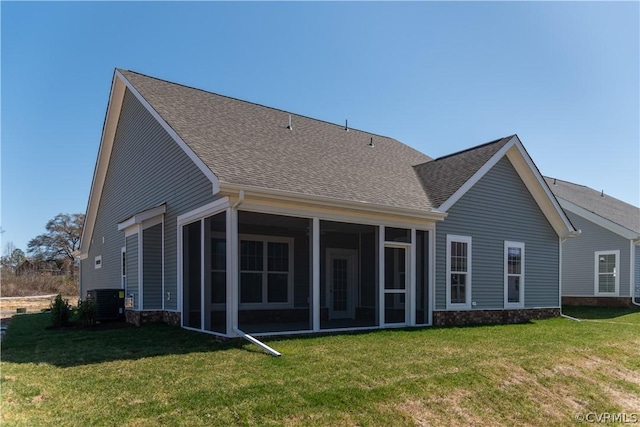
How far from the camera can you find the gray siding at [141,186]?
36.2 feet

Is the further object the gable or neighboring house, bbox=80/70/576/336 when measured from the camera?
the gable

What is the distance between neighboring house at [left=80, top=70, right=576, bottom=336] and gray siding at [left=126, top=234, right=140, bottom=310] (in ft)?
0.19

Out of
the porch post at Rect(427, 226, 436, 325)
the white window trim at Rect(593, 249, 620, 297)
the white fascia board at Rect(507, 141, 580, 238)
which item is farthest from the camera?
the white window trim at Rect(593, 249, 620, 297)

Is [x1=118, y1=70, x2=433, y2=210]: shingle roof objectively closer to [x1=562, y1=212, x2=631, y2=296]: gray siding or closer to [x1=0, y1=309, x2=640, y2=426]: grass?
[x1=0, y1=309, x2=640, y2=426]: grass

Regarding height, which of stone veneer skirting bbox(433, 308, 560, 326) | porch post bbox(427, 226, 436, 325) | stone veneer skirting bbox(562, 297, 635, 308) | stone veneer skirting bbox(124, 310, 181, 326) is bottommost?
stone veneer skirting bbox(562, 297, 635, 308)

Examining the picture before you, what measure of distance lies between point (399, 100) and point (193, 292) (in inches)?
323

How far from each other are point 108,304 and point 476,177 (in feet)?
33.5

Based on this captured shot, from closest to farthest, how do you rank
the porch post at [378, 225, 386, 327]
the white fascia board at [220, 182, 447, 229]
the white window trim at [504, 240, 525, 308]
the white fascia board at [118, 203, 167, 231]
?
1. the white fascia board at [220, 182, 447, 229]
2. the porch post at [378, 225, 386, 327]
3. the white fascia board at [118, 203, 167, 231]
4. the white window trim at [504, 240, 525, 308]

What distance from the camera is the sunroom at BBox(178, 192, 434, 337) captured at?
9852 mm

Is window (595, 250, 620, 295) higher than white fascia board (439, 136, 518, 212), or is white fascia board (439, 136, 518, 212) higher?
white fascia board (439, 136, 518, 212)

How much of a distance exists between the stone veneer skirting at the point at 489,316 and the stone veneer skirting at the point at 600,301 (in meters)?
7.00

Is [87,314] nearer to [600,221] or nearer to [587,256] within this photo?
[587,256]

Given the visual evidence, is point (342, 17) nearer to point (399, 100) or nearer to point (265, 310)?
point (399, 100)

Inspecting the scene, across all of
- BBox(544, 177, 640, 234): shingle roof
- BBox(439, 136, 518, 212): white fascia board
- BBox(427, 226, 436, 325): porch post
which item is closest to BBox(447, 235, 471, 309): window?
BBox(427, 226, 436, 325): porch post
